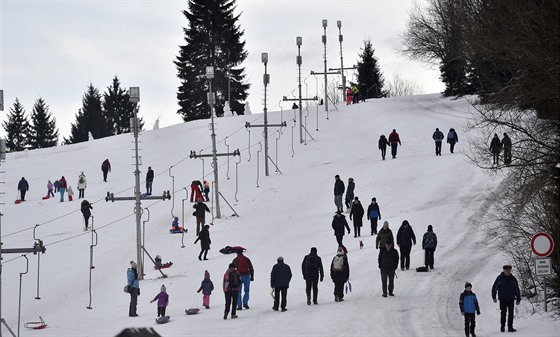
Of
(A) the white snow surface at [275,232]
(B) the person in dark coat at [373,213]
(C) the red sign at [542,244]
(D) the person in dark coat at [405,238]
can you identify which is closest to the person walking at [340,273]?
(A) the white snow surface at [275,232]

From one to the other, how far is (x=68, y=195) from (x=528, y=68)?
109 ft

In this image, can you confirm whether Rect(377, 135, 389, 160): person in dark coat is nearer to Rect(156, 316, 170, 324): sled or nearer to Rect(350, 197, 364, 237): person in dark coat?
Rect(350, 197, 364, 237): person in dark coat

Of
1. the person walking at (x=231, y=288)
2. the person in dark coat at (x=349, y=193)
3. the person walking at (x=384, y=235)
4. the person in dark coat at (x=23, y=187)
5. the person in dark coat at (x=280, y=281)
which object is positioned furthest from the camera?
the person in dark coat at (x=23, y=187)

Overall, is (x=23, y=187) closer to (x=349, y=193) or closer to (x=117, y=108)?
(x=349, y=193)

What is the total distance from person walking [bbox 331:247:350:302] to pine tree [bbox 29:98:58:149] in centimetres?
8773

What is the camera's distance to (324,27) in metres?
65.2

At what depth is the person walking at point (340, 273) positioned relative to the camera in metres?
25.1

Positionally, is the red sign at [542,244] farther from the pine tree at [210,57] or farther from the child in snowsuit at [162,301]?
the pine tree at [210,57]

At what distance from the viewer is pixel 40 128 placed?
10931cm

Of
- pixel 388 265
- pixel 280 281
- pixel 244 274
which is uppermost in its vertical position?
pixel 388 265

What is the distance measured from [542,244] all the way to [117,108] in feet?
313

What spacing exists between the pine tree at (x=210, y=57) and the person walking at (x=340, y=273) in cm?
6516

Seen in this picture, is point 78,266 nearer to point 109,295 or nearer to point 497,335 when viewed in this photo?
point 109,295

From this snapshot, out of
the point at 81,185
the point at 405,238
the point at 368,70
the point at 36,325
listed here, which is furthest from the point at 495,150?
the point at 368,70
